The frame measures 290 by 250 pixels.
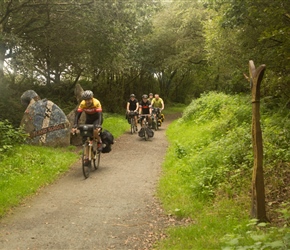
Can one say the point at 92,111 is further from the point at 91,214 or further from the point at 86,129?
the point at 91,214

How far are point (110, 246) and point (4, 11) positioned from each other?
1074 cm

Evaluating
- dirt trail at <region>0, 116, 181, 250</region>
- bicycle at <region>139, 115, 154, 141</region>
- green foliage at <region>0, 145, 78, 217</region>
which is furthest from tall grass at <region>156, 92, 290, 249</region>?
bicycle at <region>139, 115, 154, 141</region>

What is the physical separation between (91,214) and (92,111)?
3.86 metres

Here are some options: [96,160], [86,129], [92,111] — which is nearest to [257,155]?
[86,129]

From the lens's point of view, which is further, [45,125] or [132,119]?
[132,119]

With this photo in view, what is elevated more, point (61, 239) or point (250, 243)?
point (250, 243)

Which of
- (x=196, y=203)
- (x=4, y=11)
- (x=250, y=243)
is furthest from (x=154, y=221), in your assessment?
(x=4, y=11)

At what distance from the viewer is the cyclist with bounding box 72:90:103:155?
375 inches

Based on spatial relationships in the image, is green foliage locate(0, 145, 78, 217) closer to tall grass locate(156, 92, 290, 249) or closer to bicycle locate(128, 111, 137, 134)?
tall grass locate(156, 92, 290, 249)

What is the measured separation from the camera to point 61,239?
5.46 m

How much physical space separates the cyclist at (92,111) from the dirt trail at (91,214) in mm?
1220

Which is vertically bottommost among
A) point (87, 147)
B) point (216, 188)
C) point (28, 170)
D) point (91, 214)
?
point (91, 214)

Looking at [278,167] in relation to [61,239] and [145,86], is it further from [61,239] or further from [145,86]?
[145,86]

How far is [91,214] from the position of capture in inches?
259
